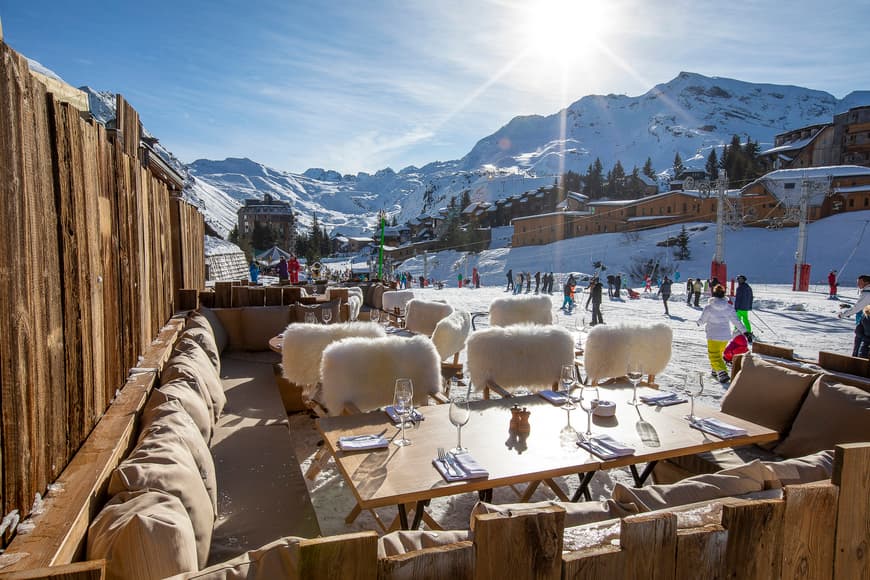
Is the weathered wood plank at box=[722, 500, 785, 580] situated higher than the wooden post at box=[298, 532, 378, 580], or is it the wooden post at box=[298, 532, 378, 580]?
the wooden post at box=[298, 532, 378, 580]

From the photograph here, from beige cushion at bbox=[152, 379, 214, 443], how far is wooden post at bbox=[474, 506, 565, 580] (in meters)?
1.96

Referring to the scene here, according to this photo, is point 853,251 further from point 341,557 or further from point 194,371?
Answer: point 341,557

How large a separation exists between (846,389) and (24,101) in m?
4.24

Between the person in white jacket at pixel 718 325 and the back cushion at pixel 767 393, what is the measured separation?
3.26 m

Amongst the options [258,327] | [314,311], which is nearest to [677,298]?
[314,311]

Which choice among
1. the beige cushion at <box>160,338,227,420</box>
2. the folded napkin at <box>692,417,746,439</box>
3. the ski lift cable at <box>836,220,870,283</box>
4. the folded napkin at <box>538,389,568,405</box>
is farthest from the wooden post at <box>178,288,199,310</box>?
the ski lift cable at <box>836,220,870,283</box>

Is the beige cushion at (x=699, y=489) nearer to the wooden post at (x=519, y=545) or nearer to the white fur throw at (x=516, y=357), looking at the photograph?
the wooden post at (x=519, y=545)

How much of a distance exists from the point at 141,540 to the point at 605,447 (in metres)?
2.11

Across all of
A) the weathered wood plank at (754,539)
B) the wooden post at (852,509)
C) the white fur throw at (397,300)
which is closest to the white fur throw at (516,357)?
the wooden post at (852,509)

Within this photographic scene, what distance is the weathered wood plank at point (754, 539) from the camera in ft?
4.55

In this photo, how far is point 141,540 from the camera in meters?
1.35

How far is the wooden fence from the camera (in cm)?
136

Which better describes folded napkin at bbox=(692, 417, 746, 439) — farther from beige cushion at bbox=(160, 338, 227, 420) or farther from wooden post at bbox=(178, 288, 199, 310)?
wooden post at bbox=(178, 288, 199, 310)

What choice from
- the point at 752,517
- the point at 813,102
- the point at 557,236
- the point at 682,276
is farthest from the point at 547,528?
the point at 813,102
